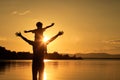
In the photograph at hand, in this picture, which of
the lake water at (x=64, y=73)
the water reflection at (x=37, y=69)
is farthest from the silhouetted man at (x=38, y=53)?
the lake water at (x=64, y=73)

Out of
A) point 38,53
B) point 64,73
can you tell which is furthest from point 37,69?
point 64,73

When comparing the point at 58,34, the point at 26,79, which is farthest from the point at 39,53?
the point at 26,79

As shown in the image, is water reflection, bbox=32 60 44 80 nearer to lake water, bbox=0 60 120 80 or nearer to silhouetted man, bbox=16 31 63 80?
silhouetted man, bbox=16 31 63 80

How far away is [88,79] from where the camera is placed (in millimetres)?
36750

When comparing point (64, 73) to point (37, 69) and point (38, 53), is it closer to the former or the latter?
point (37, 69)

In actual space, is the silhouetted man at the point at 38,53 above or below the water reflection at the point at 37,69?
above

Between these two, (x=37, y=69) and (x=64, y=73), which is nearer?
(x=37, y=69)

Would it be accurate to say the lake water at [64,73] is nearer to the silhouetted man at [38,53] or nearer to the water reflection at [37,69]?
the water reflection at [37,69]

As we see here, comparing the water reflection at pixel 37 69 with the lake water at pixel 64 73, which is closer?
the water reflection at pixel 37 69

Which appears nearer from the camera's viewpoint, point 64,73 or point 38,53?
point 38,53

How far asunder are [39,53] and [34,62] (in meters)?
0.40

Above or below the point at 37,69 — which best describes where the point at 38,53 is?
above

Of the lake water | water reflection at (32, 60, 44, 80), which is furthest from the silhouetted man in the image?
the lake water

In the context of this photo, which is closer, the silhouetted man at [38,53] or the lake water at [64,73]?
the silhouetted man at [38,53]
